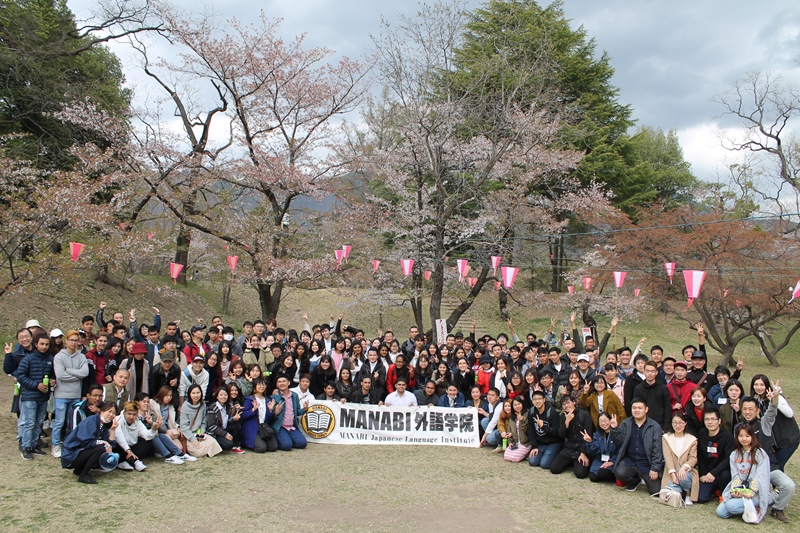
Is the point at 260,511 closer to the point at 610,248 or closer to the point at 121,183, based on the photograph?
the point at 121,183

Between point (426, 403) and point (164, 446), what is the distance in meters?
3.81

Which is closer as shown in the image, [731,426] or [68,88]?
[731,426]

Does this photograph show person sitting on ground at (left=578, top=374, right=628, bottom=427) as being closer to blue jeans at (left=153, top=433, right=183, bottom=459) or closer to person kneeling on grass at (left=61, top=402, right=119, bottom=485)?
blue jeans at (left=153, top=433, right=183, bottom=459)

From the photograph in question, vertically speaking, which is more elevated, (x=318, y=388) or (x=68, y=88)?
(x=68, y=88)

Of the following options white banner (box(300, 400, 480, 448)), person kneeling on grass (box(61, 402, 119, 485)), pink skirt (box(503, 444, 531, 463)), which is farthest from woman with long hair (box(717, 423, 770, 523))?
person kneeling on grass (box(61, 402, 119, 485))

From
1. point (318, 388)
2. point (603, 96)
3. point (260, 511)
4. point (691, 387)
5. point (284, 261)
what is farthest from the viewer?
point (603, 96)

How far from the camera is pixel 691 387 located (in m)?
7.07

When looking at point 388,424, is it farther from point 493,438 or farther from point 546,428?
point 546,428

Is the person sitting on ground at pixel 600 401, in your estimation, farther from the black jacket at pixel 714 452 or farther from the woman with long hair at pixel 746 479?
the woman with long hair at pixel 746 479

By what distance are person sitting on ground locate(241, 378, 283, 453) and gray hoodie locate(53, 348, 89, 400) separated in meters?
2.02

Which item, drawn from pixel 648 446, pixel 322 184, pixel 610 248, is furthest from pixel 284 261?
pixel 610 248

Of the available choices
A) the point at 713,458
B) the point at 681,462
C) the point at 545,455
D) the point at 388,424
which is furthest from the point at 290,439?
the point at 713,458

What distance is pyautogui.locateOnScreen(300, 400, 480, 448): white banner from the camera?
823 cm

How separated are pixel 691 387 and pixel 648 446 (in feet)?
4.54
